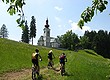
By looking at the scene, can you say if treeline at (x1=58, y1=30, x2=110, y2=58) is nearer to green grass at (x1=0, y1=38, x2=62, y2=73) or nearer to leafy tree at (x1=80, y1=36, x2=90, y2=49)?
leafy tree at (x1=80, y1=36, x2=90, y2=49)

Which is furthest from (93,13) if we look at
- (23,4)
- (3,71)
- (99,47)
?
(99,47)

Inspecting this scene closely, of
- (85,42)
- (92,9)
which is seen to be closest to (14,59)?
(92,9)

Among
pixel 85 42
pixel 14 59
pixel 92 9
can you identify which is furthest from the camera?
pixel 85 42

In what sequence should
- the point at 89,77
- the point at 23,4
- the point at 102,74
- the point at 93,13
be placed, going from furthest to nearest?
the point at 102,74
the point at 89,77
the point at 93,13
the point at 23,4

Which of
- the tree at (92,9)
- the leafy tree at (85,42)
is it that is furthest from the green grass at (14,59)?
the leafy tree at (85,42)

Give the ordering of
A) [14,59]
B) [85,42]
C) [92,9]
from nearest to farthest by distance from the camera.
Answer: [92,9]
[14,59]
[85,42]

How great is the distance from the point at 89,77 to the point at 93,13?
27752mm

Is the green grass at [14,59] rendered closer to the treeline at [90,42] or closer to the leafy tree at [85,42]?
the treeline at [90,42]

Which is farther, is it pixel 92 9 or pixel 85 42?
pixel 85 42

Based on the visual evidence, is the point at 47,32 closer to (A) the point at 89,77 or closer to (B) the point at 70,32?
(B) the point at 70,32

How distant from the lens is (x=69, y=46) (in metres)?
167

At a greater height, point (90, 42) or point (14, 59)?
point (90, 42)

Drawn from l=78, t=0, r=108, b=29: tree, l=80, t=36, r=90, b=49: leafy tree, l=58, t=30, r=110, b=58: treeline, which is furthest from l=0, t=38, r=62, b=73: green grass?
l=80, t=36, r=90, b=49: leafy tree

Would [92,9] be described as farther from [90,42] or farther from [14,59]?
[90,42]
